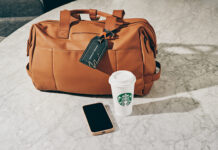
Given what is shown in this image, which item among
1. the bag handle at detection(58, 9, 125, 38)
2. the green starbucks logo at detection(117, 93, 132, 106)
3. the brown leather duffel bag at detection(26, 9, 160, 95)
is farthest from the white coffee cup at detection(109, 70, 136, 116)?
the bag handle at detection(58, 9, 125, 38)

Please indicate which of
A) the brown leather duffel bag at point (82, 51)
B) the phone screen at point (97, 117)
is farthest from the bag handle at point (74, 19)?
the phone screen at point (97, 117)

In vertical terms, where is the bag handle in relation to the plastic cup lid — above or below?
above

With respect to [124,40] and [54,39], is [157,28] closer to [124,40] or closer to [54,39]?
[124,40]

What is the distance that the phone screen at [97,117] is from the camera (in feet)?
2.75

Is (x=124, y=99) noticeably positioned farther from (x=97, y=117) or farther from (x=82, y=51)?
(x=82, y=51)

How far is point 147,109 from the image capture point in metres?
0.94

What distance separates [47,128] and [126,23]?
560mm

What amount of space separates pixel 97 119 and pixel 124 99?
13cm

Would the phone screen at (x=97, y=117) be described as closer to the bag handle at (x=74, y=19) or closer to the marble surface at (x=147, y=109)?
the marble surface at (x=147, y=109)

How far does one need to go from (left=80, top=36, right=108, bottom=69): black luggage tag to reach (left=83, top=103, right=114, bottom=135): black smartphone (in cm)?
17

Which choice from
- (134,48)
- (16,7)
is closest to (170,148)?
(134,48)

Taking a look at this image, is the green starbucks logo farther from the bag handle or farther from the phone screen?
the bag handle

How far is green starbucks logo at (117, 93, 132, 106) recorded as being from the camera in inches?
33.4

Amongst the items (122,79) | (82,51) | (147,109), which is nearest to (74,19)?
(82,51)
